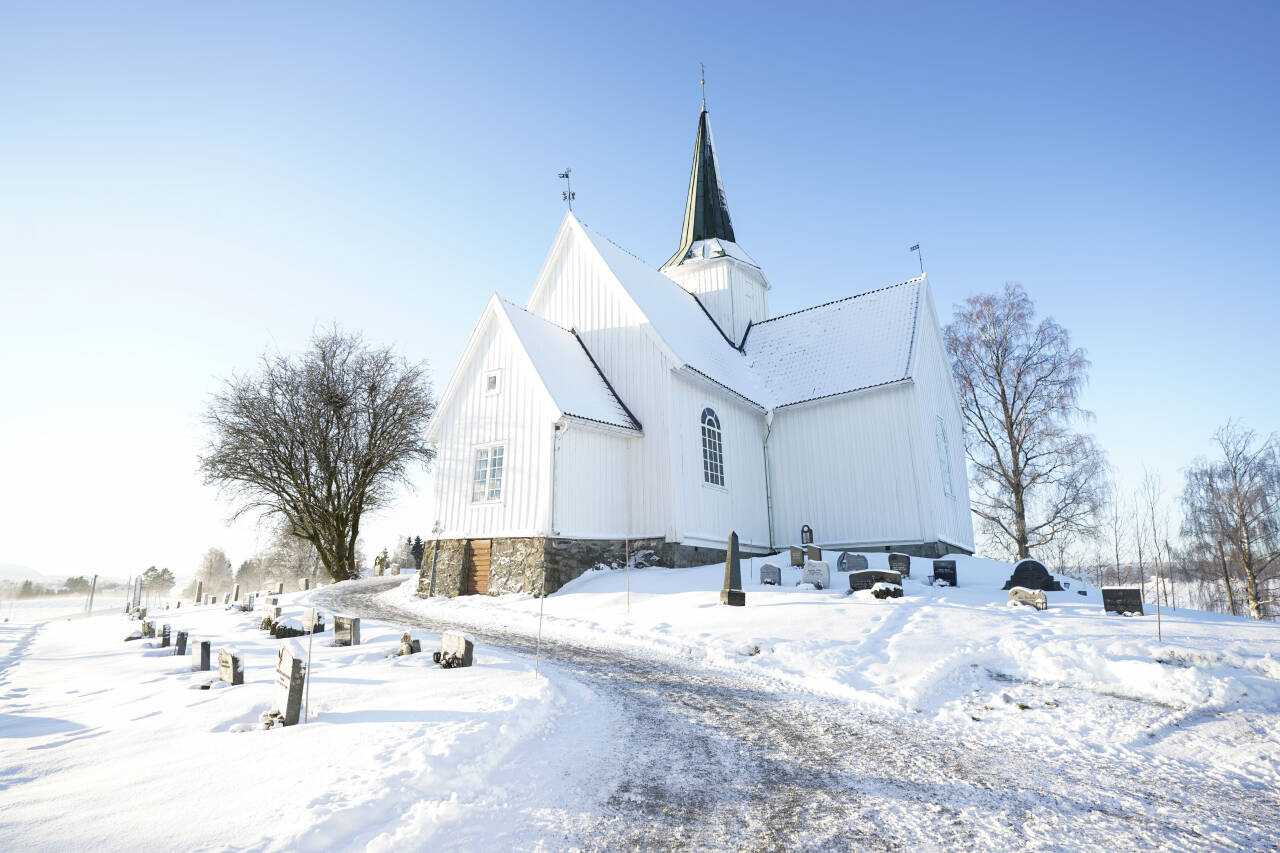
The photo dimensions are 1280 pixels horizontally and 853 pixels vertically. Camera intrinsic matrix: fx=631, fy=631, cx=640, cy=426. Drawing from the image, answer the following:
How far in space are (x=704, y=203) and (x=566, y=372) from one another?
1386 cm

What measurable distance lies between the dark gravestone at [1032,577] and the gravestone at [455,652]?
1078cm

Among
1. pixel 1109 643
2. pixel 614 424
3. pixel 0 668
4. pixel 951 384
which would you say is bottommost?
pixel 0 668

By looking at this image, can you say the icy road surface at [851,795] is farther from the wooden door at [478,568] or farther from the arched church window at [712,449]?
the arched church window at [712,449]

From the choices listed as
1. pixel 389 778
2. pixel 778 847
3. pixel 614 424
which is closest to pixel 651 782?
pixel 778 847

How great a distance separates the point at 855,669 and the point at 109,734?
25.6 ft

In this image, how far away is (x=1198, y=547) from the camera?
2562cm

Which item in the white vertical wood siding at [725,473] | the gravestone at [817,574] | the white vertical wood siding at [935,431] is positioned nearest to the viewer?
the gravestone at [817,574]

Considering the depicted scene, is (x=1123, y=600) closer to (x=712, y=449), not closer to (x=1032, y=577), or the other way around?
(x=1032, y=577)

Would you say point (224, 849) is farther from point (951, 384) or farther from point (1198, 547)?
point (1198, 547)

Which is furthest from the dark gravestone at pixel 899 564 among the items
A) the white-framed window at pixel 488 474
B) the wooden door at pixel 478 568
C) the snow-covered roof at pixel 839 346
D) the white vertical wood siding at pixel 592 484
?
the wooden door at pixel 478 568

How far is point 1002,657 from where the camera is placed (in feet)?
26.2

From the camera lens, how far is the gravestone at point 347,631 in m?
9.70

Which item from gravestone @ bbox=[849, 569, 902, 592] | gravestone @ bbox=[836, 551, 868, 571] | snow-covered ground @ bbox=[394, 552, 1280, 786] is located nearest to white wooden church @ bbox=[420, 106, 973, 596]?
snow-covered ground @ bbox=[394, 552, 1280, 786]

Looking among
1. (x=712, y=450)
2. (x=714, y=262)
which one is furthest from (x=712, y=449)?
(x=714, y=262)
